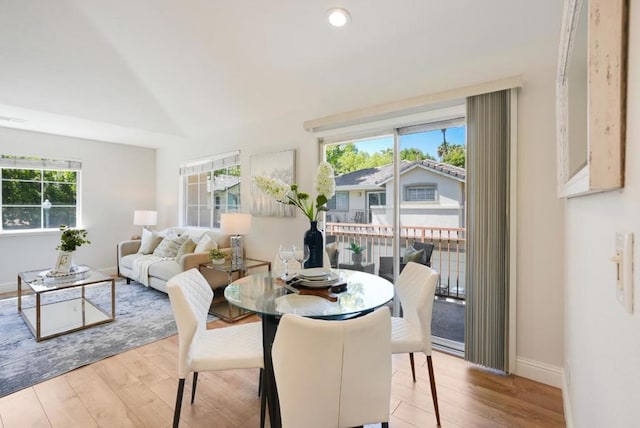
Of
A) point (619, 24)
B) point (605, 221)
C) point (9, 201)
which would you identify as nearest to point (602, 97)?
point (619, 24)

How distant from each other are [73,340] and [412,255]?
3.28m

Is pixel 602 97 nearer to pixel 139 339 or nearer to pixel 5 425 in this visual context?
pixel 5 425

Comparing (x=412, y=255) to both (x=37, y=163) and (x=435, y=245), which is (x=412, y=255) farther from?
(x=37, y=163)

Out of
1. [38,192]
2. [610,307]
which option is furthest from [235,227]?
[38,192]

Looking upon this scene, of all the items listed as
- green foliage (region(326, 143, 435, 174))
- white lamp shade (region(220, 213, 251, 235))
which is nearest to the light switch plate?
green foliage (region(326, 143, 435, 174))

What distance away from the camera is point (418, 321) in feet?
6.02

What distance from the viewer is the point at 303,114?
11.6 feet

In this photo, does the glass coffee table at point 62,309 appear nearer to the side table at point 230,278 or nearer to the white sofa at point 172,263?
the white sofa at point 172,263

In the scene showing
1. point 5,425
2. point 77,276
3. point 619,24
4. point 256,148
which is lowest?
point 5,425

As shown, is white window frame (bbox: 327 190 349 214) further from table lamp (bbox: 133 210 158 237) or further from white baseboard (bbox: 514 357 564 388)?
table lamp (bbox: 133 210 158 237)

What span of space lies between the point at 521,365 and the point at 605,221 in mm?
1963

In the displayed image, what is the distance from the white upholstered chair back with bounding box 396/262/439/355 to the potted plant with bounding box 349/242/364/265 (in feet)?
3.62

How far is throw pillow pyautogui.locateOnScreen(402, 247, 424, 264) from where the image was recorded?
2832 mm

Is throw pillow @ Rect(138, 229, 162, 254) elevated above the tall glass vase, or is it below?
below
